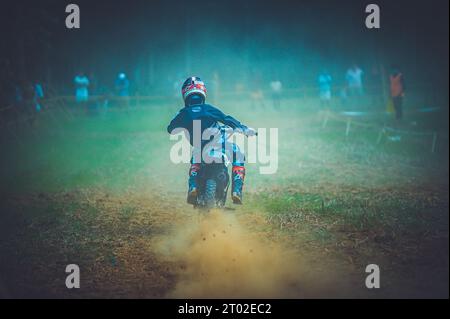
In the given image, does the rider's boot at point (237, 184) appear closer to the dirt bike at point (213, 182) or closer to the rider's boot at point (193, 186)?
the dirt bike at point (213, 182)

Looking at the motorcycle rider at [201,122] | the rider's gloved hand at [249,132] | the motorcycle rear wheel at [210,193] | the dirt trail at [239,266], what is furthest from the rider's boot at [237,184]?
the rider's gloved hand at [249,132]

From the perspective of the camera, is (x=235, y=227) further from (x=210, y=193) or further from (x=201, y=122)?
(x=201, y=122)

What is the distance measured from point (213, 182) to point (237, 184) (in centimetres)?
39

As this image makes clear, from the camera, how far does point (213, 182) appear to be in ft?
20.3

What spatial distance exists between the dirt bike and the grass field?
10.8 inches

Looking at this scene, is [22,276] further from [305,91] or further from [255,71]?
[255,71]

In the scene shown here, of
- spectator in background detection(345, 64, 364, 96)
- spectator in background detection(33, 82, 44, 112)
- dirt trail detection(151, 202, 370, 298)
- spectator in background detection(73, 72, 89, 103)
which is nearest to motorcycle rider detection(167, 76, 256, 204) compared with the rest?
dirt trail detection(151, 202, 370, 298)

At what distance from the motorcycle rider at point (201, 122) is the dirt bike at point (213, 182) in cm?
11

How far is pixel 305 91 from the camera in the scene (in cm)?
2866

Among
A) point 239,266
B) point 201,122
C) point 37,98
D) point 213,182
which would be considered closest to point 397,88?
point 201,122

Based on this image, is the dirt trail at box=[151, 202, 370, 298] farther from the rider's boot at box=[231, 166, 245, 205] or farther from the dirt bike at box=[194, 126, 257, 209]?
the rider's boot at box=[231, 166, 245, 205]

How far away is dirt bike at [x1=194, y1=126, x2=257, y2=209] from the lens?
6.13 meters

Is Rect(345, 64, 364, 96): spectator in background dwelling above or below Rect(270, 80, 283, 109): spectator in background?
above

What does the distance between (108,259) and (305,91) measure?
2447 cm
